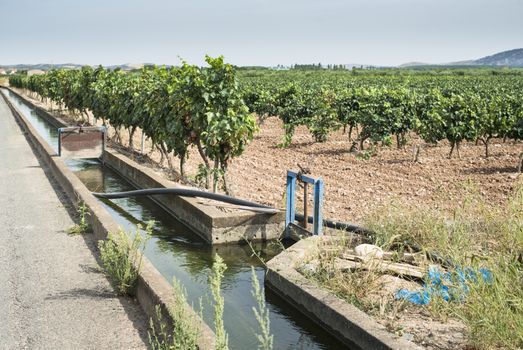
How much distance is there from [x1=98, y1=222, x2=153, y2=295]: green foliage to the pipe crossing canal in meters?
0.80

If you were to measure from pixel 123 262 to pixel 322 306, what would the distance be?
84.4 inches

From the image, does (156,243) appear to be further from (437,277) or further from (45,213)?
(437,277)

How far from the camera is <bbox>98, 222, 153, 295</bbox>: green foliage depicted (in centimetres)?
616

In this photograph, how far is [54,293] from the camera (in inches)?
247

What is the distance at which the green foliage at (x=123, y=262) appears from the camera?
6.16 m

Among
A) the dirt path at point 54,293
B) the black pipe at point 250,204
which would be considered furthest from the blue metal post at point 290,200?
the dirt path at point 54,293

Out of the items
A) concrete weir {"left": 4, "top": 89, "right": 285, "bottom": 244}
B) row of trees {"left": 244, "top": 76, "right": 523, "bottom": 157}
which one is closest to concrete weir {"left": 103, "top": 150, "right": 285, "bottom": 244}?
concrete weir {"left": 4, "top": 89, "right": 285, "bottom": 244}

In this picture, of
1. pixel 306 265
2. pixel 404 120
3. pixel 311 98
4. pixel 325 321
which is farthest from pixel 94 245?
pixel 311 98

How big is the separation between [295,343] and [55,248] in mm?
3707

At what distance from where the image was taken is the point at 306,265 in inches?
272

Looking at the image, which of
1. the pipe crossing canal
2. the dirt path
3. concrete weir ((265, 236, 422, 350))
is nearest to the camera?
concrete weir ((265, 236, 422, 350))

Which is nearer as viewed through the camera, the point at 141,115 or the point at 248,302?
the point at 248,302

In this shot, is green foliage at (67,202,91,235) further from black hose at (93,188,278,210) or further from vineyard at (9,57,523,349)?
vineyard at (9,57,523,349)

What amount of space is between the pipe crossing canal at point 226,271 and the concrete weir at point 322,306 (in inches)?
5.0
